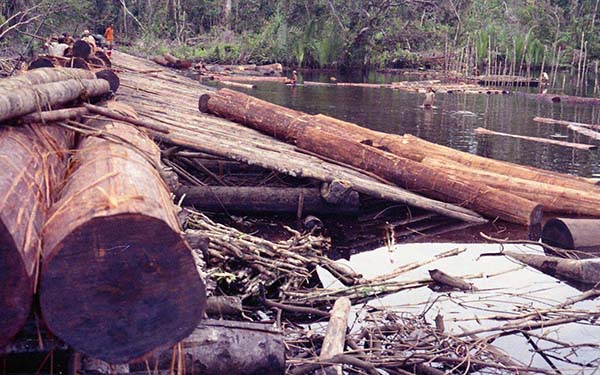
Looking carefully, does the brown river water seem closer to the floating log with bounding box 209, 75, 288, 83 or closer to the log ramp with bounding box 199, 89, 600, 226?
the log ramp with bounding box 199, 89, 600, 226

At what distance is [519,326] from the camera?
634cm

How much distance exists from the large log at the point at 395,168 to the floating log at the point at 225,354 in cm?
675

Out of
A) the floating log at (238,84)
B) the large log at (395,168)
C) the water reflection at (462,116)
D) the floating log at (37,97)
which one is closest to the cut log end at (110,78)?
the large log at (395,168)

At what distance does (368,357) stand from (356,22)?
44000mm

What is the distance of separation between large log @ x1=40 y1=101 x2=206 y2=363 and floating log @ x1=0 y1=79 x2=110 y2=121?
1.14 meters

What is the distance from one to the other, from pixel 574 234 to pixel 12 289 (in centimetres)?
766

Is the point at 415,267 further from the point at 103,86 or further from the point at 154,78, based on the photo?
the point at 154,78

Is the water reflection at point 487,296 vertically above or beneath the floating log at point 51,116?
beneath

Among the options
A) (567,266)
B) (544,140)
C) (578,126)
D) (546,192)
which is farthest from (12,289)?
(578,126)

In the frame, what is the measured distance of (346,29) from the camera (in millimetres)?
45531

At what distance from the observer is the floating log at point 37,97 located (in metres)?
4.29

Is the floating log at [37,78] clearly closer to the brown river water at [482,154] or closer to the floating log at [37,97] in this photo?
the floating log at [37,97]

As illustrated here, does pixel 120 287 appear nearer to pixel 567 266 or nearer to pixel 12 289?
pixel 12 289

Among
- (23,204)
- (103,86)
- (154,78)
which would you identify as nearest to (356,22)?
(154,78)
